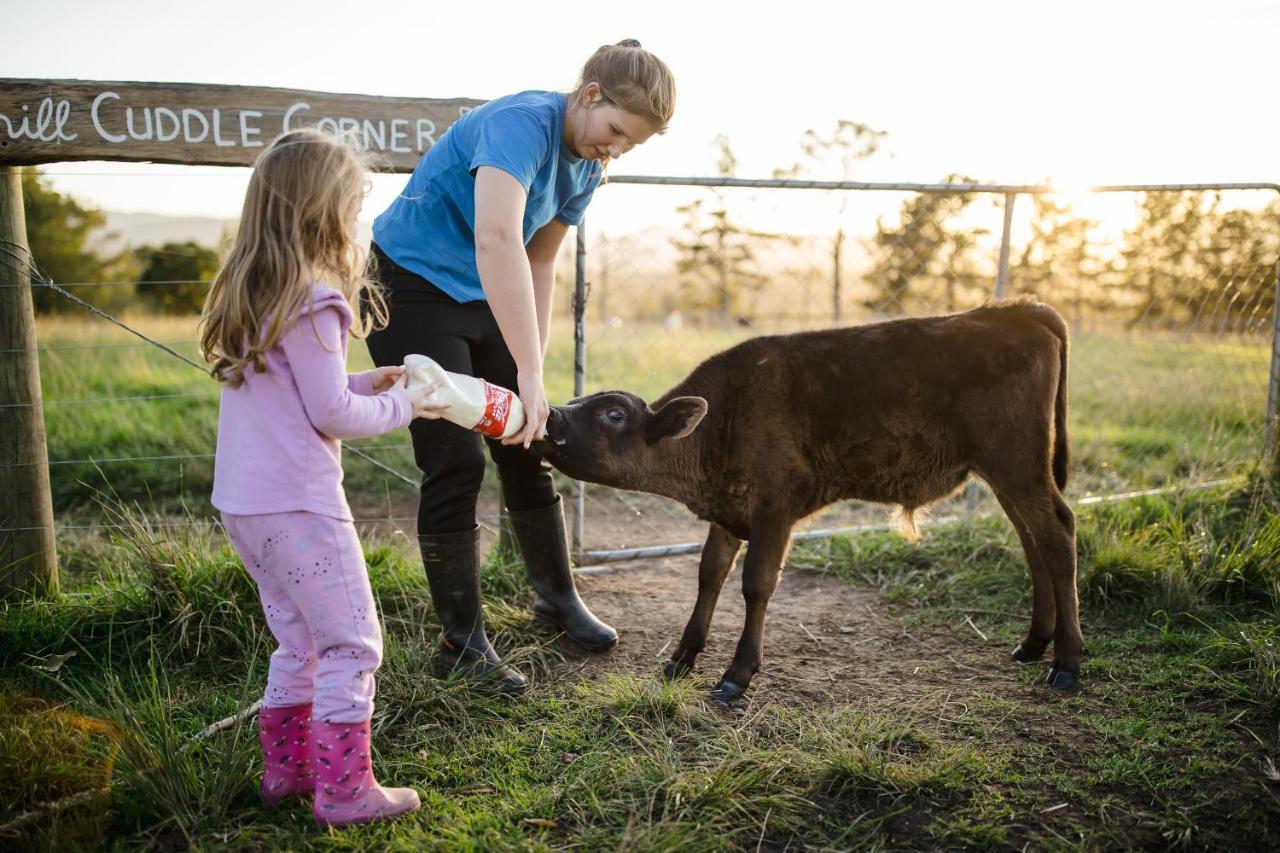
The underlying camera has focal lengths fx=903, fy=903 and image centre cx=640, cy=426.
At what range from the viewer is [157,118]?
4418 mm

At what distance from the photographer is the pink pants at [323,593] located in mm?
2662

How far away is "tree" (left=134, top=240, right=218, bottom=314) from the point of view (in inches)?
675

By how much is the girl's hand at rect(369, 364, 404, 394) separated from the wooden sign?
1.75m

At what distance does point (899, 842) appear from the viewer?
2801mm

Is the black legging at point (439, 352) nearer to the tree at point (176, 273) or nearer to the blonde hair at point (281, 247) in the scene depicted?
the blonde hair at point (281, 247)

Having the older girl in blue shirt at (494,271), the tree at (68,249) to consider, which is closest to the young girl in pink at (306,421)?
the older girl in blue shirt at (494,271)

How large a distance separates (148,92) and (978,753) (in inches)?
186

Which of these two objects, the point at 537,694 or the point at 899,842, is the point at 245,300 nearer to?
the point at 537,694

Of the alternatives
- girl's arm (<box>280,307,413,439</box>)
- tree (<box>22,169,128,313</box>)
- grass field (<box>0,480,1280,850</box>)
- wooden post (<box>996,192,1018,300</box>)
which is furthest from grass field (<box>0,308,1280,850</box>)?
tree (<box>22,169,128,313</box>)

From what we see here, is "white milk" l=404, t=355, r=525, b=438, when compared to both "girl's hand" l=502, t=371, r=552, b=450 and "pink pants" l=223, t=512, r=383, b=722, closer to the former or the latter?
"girl's hand" l=502, t=371, r=552, b=450

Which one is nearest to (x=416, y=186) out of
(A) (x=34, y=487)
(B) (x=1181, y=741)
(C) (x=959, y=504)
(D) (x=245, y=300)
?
(D) (x=245, y=300)

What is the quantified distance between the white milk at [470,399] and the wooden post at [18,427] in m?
2.78

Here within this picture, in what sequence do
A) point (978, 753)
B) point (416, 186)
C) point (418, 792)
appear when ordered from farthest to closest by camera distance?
point (416, 186)
point (978, 753)
point (418, 792)

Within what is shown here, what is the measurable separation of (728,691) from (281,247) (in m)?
2.56
